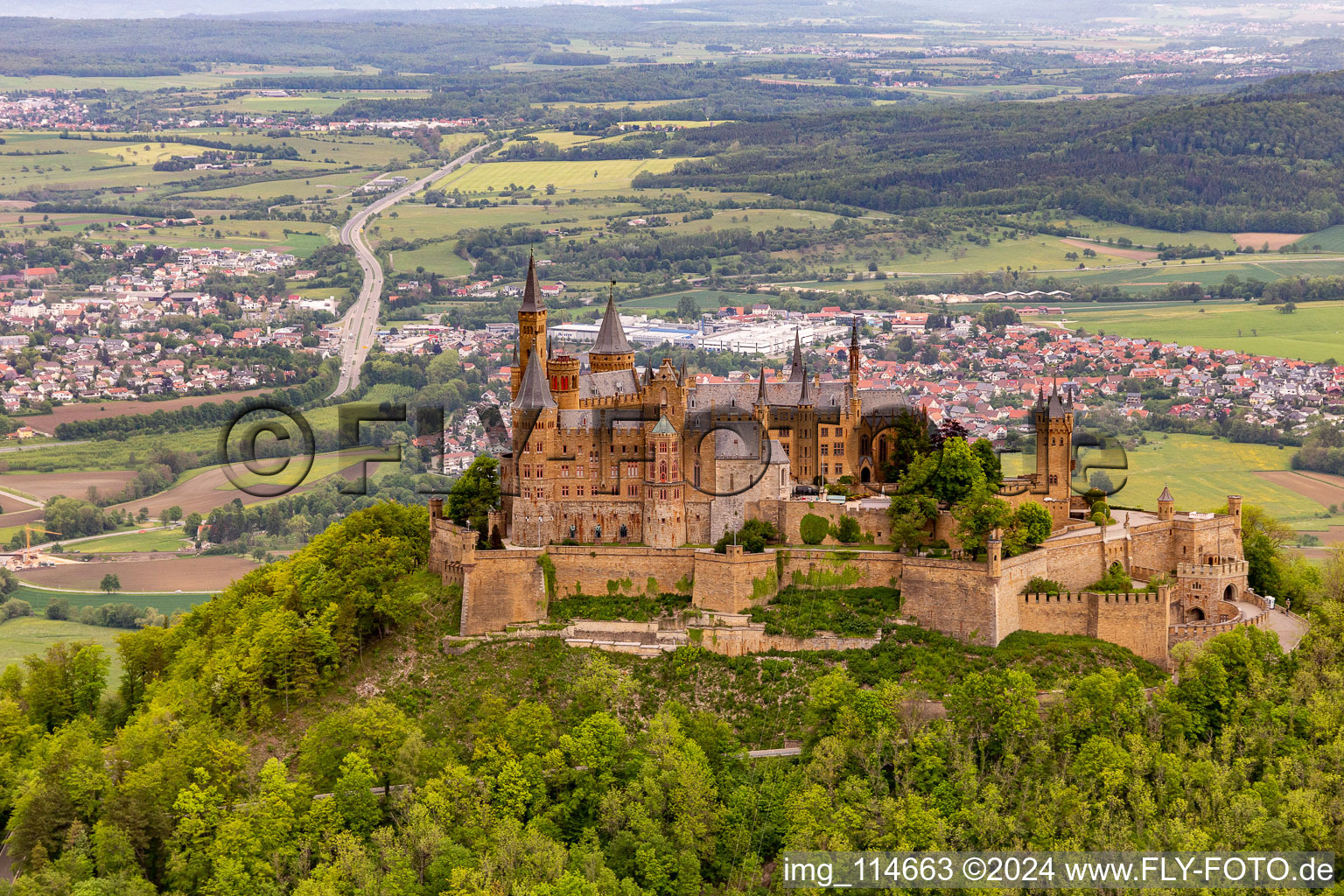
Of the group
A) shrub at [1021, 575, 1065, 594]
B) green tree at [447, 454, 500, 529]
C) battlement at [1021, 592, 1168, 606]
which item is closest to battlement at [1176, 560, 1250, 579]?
battlement at [1021, 592, 1168, 606]

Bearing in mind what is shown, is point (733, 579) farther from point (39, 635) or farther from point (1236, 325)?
point (1236, 325)

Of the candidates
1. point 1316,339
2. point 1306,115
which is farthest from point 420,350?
point 1306,115

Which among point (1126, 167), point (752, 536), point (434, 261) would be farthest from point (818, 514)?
point (1126, 167)

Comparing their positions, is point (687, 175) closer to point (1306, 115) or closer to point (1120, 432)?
point (1306, 115)

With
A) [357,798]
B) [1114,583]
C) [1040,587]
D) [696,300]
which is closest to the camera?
[357,798]

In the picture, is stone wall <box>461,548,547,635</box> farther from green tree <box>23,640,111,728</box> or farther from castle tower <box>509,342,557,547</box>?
green tree <box>23,640,111,728</box>

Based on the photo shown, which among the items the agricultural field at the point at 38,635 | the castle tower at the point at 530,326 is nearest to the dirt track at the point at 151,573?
the agricultural field at the point at 38,635
